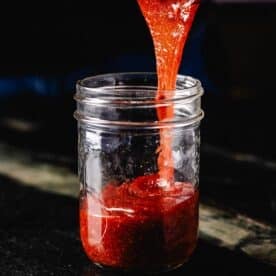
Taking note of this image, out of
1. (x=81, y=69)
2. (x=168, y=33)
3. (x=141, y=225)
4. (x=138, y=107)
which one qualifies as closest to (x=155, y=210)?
(x=141, y=225)

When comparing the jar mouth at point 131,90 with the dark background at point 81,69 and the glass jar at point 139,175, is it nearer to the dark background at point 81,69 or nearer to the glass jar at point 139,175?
the glass jar at point 139,175

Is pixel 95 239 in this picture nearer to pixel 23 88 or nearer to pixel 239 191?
pixel 239 191

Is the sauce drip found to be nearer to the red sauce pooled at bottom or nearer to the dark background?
the red sauce pooled at bottom

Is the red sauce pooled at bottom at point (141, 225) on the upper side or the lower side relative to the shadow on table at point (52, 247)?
upper

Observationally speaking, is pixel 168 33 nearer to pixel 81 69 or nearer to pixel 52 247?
pixel 52 247

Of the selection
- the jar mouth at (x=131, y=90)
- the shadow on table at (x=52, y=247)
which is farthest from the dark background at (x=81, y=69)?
the jar mouth at (x=131, y=90)

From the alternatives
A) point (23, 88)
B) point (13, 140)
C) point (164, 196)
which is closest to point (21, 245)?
point (164, 196)
